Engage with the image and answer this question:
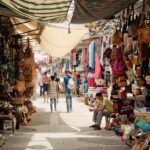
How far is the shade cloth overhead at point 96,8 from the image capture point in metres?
7.86

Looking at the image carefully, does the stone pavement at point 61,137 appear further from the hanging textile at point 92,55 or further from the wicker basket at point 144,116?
the hanging textile at point 92,55

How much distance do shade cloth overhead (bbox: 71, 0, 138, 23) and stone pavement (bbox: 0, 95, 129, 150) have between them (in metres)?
3.05

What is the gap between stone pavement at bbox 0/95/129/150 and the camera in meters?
10.1

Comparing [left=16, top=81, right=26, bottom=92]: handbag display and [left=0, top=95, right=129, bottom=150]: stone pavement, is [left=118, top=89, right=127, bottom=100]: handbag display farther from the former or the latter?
[left=16, top=81, right=26, bottom=92]: handbag display

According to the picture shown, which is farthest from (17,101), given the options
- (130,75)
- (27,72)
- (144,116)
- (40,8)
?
(144,116)

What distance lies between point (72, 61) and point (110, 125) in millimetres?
16409

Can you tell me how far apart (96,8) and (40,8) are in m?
1.12

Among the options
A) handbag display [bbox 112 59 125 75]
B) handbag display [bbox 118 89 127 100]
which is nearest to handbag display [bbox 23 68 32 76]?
handbag display [bbox 118 89 127 100]

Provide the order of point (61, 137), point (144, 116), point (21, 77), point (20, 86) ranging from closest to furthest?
1. point (144, 116)
2. point (61, 137)
3. point (20, 86)
4. point (21, 77)

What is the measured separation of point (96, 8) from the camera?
27.8ft

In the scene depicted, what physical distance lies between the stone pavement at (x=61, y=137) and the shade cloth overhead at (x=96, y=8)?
3.05 meters

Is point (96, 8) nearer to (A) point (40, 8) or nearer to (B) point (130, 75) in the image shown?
(A) point (40, 8)

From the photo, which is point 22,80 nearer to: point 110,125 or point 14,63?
point 14,63

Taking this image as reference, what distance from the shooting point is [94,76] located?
69.9 feet
